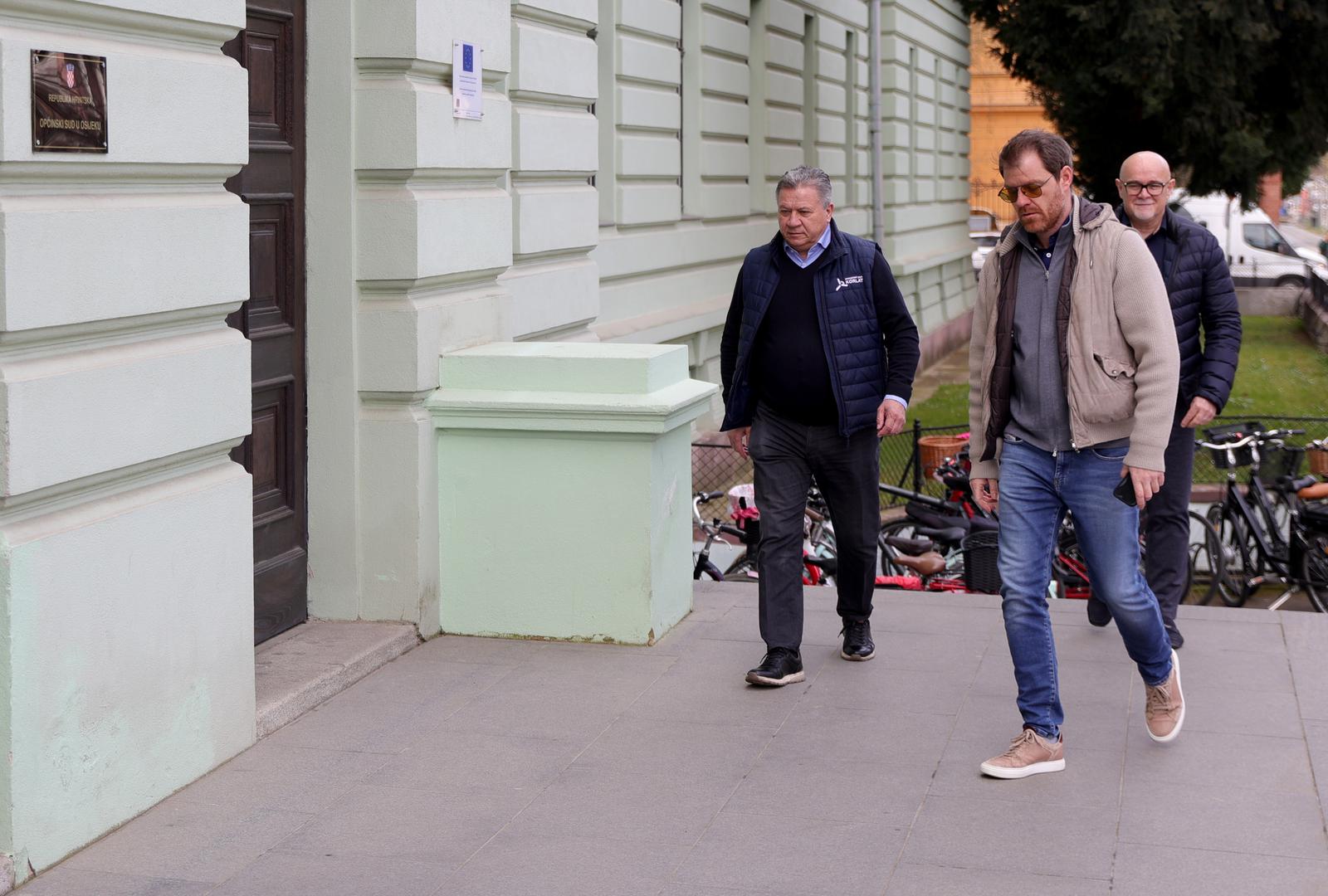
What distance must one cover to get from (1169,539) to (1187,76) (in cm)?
1774

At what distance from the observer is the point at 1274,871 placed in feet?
15.1

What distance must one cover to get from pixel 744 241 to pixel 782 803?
11.9 meters

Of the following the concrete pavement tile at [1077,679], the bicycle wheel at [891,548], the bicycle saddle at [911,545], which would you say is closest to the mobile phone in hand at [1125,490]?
the concrete pavement tile at [1077,679]

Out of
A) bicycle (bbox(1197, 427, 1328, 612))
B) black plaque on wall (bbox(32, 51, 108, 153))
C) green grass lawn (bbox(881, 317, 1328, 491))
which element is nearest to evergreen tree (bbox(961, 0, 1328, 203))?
green grass lawn (bbox(881, 317, 1328, 491))

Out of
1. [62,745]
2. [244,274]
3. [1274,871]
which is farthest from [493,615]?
[1274,871]

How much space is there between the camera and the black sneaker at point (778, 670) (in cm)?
643

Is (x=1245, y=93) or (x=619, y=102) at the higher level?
(x=1245, y=93)

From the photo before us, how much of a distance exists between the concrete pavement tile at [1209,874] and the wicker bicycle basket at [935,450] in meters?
7.15

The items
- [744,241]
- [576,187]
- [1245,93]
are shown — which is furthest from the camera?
[1245,93]

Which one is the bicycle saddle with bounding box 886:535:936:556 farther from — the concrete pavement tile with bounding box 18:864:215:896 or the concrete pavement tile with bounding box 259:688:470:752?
the concrete pavement tile with bounding box 18:864:215:896

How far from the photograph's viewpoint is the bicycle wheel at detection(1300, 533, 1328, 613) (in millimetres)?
9969

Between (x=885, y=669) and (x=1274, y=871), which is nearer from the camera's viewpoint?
Answer: (x=1274, y=871)

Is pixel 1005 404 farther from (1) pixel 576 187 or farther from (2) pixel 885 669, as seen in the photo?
(1) pixel 576 187

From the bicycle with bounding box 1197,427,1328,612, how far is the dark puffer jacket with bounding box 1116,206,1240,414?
2.87 metres
